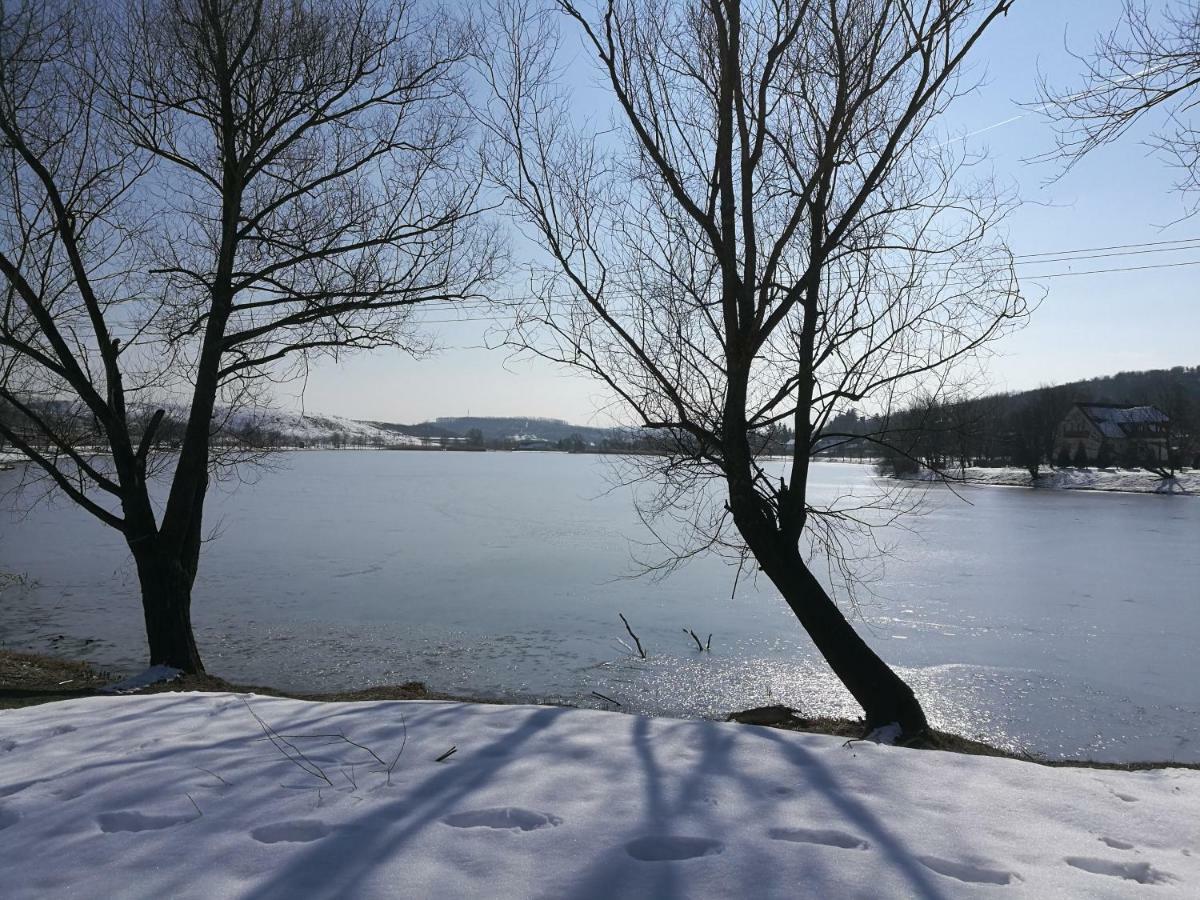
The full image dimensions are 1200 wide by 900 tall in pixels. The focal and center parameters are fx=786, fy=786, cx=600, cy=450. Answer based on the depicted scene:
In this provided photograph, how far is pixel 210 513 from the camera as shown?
28.5 metres

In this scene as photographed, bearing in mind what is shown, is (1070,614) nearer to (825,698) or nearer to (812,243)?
(825,698)

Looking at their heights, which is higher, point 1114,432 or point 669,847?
point 1114,432

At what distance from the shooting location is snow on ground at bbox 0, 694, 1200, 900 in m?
2.40

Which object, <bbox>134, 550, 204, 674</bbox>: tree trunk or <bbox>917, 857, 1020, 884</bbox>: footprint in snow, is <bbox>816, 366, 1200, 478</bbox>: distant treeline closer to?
<bbox>917, 857, 1020, 884</bbox>: footprint in snow

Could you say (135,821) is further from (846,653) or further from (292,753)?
(846,653)

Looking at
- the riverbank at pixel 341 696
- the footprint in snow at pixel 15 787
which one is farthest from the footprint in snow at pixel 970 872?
the footprint in snow at pixel 15 787

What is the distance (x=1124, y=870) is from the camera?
102 inches

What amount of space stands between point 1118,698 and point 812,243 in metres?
7.30

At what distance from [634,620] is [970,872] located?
433 inches

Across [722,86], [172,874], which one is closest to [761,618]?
[722,86]

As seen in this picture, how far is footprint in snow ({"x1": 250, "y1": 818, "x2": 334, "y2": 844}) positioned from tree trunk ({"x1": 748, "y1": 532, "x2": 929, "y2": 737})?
4.50 metres

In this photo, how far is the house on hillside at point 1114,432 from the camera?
205ft

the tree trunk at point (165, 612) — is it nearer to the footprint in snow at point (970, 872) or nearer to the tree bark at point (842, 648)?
the tree bark at point (842, 648)

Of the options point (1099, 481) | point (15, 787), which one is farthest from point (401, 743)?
point (1099, 481)
